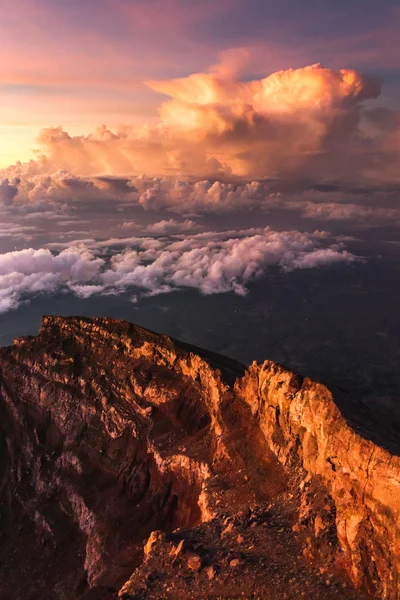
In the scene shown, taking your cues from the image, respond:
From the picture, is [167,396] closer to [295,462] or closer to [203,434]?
[203,434]

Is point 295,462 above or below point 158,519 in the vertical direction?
above

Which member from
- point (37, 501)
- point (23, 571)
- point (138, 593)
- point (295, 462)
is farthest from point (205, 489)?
point (37, 501)

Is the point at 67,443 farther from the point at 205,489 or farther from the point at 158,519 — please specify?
the point at 205,489

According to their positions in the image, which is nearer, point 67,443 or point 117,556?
point 117,556

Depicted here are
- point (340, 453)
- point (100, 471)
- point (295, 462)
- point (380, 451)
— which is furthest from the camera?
point (100, 471)

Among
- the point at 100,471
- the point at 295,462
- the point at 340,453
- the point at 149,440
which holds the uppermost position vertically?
the point at 340,453

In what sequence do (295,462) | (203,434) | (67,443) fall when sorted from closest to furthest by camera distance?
(295,462)
(203,434)
(67,443)
